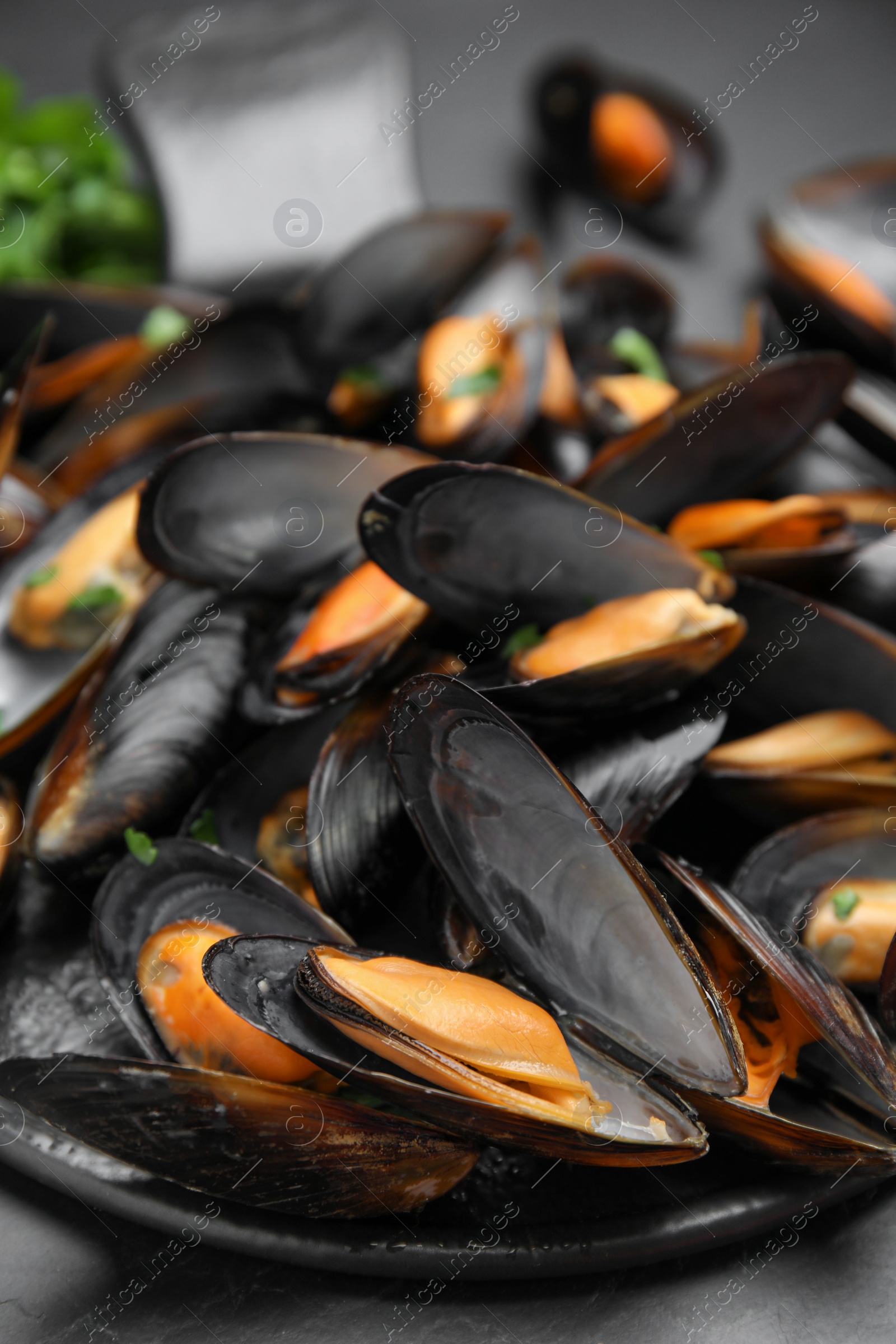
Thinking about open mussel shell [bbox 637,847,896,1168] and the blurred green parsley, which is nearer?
open mussel shell [bbox 637,847,896,1168]

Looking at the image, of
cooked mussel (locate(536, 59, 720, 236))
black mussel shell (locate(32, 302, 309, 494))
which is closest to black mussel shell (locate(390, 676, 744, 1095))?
black mussel shell (locate(32, 302, 309, 494))

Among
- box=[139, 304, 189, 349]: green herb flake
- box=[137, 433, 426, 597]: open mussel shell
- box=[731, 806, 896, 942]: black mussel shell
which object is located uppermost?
box=[139, 304, 189, 349]: green herb flake

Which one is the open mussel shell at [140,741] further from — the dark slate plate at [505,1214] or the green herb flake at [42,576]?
the dark slate plate at [505,1214]

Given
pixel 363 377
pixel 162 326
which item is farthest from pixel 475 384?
pixel 162 326

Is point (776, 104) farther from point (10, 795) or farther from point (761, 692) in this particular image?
point (10, 795)

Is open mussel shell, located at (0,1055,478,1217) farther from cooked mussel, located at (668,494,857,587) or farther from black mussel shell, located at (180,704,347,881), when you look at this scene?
cooked mussel, located at (668,494,857,587)

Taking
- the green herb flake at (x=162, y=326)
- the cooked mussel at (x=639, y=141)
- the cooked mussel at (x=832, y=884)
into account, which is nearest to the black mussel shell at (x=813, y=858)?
the cooked mussel at (x=832, y=884)
